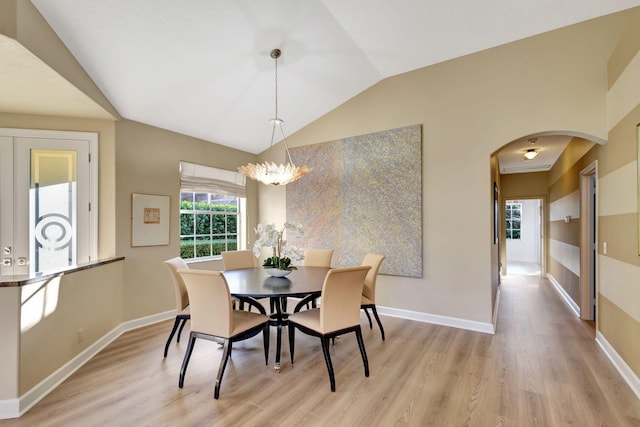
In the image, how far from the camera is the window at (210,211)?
4555mm

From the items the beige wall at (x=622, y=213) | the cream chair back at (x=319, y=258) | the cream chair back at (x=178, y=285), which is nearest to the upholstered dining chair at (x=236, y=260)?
the cream chair back at (x=319, y=258)

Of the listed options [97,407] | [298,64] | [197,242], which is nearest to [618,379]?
[97,407]

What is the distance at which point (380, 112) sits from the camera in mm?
4410

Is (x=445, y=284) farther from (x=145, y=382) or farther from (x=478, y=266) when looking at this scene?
(x=145, y=382)

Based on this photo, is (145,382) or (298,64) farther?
(298,64)

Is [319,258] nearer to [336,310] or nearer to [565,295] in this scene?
[336,310]

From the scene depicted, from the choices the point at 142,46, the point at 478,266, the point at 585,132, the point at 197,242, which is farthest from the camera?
the point at 197,242

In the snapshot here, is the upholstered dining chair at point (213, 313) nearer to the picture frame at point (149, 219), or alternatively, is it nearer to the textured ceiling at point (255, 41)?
the picture frame at point (149, 219)

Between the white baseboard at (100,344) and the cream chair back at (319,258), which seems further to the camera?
the cream chair back at (319,258)

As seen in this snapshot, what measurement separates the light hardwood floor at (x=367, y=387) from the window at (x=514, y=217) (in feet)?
28.3

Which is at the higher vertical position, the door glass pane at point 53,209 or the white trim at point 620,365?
the door glass pane at point 53,209

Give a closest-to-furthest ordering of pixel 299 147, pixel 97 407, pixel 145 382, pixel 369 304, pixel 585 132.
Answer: pixel 97 407, pixel 145 382, pixel 585 132, pixel 369 304, pixel 299 147

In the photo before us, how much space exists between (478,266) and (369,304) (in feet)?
4.85

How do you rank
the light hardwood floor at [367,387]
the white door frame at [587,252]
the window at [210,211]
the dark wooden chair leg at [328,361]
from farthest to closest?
the window at [210,211] < the white door frame at [587,252] < the dark wooden chair leg at [328,361] < the light hardwood floor at [367,387]
